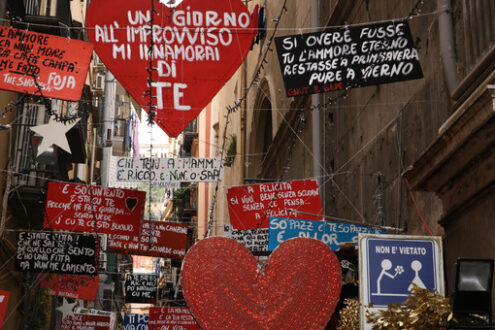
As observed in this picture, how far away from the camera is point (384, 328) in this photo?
607 centimetres

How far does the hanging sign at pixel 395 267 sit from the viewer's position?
6.67 metres

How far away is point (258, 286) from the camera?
7328 millimetres

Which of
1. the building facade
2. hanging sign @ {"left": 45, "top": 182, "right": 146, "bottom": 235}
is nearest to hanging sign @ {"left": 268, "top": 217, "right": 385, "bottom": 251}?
the building facade

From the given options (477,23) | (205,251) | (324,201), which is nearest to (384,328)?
(205,251)

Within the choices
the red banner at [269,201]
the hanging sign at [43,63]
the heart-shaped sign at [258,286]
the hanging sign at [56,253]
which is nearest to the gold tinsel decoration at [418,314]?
the heart-shaped sign at [258,286]

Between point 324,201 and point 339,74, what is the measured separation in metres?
6.91

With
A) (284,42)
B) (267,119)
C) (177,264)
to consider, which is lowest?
(177,264)

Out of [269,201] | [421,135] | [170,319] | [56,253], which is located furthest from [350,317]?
[170,319]

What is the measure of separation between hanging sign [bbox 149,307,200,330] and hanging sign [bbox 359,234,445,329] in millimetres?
12911

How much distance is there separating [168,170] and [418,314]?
24.4 feet

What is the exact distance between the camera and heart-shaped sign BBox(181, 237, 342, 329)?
7.20 metres

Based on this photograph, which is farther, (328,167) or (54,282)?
(54,282)

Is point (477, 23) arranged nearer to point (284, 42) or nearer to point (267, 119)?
point (284, 42)

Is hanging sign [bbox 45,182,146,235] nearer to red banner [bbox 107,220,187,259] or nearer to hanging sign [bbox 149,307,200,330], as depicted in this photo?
red banner [bbox 107,220,187,259]
